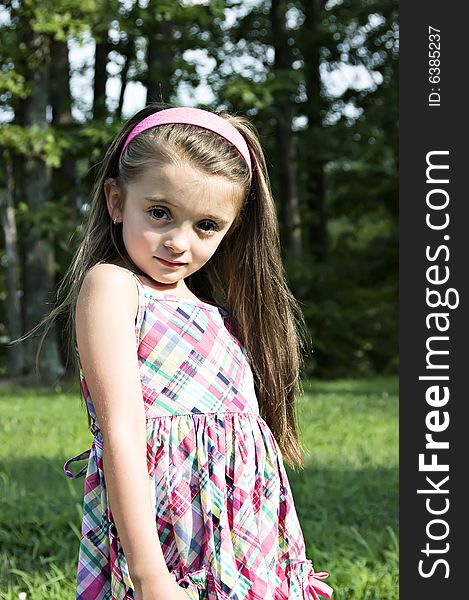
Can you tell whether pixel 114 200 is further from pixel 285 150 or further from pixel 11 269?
pixel 285 150

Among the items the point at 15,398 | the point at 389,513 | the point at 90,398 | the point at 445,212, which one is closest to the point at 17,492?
the point at 389,513

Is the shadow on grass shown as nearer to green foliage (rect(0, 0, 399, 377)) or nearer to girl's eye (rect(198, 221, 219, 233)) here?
girl's eye (rect(198, 221, 219, 233))

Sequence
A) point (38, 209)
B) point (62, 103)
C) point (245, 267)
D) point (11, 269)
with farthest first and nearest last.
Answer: point (11, 269), point (62, 103), point (38, 209), point (245, 267)

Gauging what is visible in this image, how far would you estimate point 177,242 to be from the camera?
204cm

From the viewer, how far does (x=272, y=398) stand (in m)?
2.38

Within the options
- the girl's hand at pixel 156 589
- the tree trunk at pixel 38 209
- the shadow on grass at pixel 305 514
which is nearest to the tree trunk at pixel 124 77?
the tree trunk at pixel 38 209

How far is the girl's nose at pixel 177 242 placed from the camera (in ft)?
6.68

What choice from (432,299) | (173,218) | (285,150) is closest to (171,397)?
(173,218)

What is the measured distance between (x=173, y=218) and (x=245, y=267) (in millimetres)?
401

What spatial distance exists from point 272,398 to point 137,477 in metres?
0.60

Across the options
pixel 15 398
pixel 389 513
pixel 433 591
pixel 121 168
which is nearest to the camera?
pixel 121 168

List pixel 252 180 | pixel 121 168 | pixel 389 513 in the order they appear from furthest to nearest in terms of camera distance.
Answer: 1. pixel 389 513
2. pixel 252 180
3. pixel 121 168

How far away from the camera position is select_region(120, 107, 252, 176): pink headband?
2.14 meters

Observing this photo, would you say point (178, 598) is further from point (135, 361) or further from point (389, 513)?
point (389, 513)
